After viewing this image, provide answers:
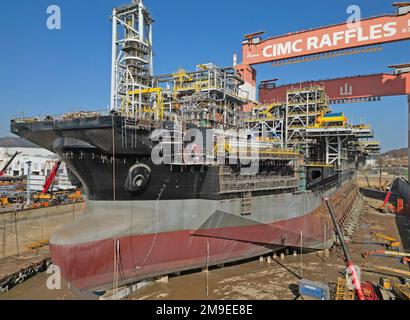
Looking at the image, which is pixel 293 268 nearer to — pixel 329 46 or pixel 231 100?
pixel 231 100

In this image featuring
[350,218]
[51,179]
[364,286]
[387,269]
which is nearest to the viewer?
[364,286]

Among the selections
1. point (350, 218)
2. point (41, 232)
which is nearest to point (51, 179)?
point (41, 232)

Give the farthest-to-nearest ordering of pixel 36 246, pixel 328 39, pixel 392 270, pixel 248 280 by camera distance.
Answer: pixel 328 39, pixel 36 246, pixel 392 270, pixel 248 280

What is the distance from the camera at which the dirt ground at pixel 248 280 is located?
14.1 meters

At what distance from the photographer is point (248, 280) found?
16.0m

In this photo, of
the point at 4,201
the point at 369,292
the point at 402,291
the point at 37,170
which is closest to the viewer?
the point at 402,291

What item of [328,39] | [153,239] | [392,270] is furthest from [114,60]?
[392,270]

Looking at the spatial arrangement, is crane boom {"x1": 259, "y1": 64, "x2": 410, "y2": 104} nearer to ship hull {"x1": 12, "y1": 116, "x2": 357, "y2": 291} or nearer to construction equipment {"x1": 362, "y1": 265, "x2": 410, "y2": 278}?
construction equipment {"x1": 362, "y1": 265, "x2": 410, "y2": 278}

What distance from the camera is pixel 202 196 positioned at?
14492 millimetres

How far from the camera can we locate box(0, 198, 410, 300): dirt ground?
1411 cm

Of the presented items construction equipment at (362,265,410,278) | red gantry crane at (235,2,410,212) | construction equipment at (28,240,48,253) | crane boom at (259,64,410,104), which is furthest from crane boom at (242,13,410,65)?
construction equipment at (28,240,48,253)

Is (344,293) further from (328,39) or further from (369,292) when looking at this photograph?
(328,39)

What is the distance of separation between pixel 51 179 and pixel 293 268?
23.9m
